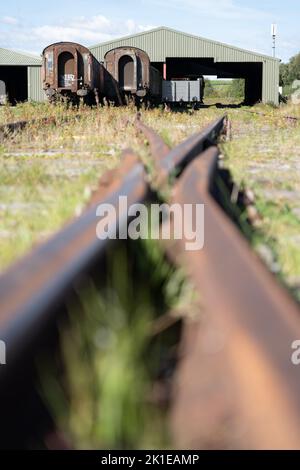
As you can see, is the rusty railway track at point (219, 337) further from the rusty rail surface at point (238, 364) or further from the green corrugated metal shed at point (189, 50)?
the green corrugated metal shed at point (189, 50)

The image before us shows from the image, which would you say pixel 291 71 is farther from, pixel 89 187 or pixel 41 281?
pixel 41 281

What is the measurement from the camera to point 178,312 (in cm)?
167

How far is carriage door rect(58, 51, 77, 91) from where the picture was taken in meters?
25.7

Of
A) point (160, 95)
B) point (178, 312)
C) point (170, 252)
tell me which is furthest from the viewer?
point (160, 95)

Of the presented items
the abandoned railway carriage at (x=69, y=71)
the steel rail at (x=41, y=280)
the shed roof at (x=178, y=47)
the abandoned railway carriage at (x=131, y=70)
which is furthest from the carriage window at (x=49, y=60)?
the steel rail at (x=41, y=280)

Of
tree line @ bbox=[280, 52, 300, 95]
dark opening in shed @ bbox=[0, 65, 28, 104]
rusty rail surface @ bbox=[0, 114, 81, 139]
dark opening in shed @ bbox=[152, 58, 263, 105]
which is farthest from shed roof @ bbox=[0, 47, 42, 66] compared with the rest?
tree line @ bbox=[280, 52, 300, 95]

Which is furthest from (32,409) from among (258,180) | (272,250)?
(258,180)

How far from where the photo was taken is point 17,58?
43.2m

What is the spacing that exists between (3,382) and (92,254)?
661mm

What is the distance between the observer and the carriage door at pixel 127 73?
27656 mm

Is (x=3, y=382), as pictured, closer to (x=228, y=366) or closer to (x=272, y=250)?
(x=228, y=366)

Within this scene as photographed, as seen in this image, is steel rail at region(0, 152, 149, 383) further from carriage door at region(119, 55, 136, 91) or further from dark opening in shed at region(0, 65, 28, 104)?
dark opening in shed at region(0, 65, 28, 104)

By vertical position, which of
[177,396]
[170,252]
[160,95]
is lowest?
[177,396]

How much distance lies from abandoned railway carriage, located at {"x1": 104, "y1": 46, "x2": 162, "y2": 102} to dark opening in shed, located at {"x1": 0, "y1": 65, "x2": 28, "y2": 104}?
72.3 feet
